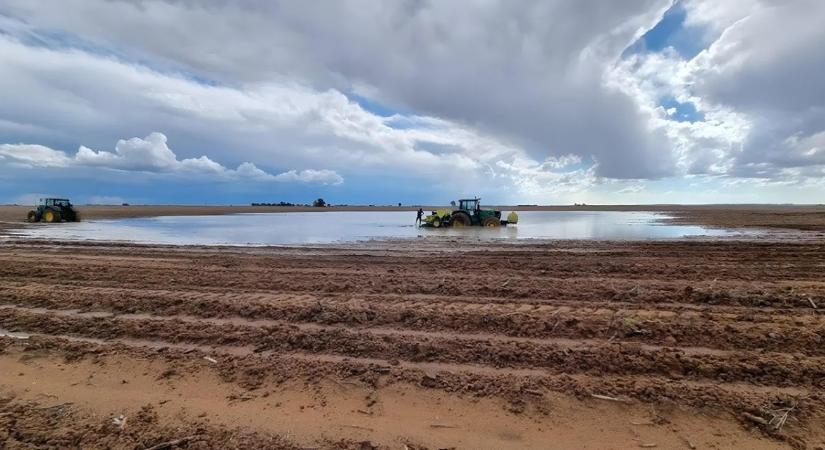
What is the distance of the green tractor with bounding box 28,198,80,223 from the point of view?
34250 millimetres

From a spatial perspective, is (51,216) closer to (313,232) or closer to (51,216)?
(51,216)

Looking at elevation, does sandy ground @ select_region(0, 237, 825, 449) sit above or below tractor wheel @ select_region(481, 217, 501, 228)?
below

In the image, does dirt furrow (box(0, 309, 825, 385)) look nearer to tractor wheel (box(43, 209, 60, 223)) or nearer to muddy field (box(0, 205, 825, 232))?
muddy field (box(0, 205, 825, 232))

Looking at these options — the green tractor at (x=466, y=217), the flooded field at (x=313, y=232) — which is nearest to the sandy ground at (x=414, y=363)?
the flooded field at (x=313, y=232)

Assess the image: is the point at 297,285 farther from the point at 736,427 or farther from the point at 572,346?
the point at 736,427

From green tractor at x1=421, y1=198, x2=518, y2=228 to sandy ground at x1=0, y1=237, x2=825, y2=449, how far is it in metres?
20.8

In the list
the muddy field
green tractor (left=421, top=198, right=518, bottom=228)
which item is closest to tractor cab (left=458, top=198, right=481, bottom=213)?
green tractor (left=421, top=198, right=518, bottom=228)

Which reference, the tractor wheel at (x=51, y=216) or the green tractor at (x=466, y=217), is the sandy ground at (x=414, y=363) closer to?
the green tractor at (x=466, y=217)

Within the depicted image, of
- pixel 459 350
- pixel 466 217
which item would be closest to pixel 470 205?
pixel 466 217

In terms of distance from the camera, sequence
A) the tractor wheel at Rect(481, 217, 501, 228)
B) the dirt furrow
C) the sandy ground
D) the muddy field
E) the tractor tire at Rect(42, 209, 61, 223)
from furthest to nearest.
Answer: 1. the tractor tire at Rect(42, 209, 61, 223)
2. the tractor wheel at Rect(481, 217, 501, 228)
3. the muddy field
4. the dirt furrow
5. the sandy ground

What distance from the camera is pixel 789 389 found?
12.1 feet

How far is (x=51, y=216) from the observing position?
34.2m

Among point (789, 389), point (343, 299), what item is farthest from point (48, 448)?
point (789, 389)

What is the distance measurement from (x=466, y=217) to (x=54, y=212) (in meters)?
32.3
